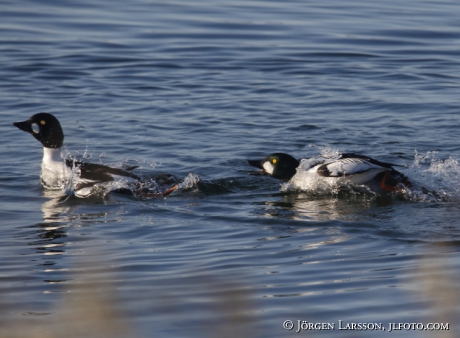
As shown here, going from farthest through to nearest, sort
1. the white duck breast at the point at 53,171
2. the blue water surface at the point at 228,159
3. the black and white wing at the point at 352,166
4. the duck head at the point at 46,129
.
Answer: the duck head at the point at 46,129
the white duck breast at the point at 53,171
the black and white wing at the point at 352,166
the blue water surface at the point at 228,159

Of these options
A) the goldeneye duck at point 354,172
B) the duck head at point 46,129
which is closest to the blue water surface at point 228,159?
the goldeneye duck at point 354,172

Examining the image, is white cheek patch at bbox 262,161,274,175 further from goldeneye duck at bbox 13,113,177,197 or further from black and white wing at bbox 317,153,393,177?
goldeneye duck at bbox 13,113,177,197

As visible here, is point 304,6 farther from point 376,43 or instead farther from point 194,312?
point 194,312

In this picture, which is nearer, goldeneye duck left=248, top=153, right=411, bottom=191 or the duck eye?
goldeneye duck left=248, top=153, right=411, bottom=191

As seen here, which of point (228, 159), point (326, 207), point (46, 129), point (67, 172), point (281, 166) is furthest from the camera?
point (228, 159)

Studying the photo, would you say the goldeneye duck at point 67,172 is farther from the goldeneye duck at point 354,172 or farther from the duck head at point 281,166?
the goldeneye duck at point 354,172

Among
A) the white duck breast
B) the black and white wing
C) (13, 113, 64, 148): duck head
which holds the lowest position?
the white duck breast

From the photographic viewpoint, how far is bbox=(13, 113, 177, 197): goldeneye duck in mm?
9461

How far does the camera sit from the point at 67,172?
989 centimetres

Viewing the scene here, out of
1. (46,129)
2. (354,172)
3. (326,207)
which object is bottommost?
(326,207)

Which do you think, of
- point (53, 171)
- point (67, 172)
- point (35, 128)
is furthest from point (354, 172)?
point (35, 128)

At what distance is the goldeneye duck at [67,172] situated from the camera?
9.46m

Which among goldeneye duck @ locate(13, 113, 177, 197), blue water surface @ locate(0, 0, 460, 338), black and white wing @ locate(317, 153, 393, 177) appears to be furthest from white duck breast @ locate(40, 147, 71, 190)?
black and white wing @ locate(317, 153, 393, 177)

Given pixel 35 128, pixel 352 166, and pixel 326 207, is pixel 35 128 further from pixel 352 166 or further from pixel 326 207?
pixel 352 166
